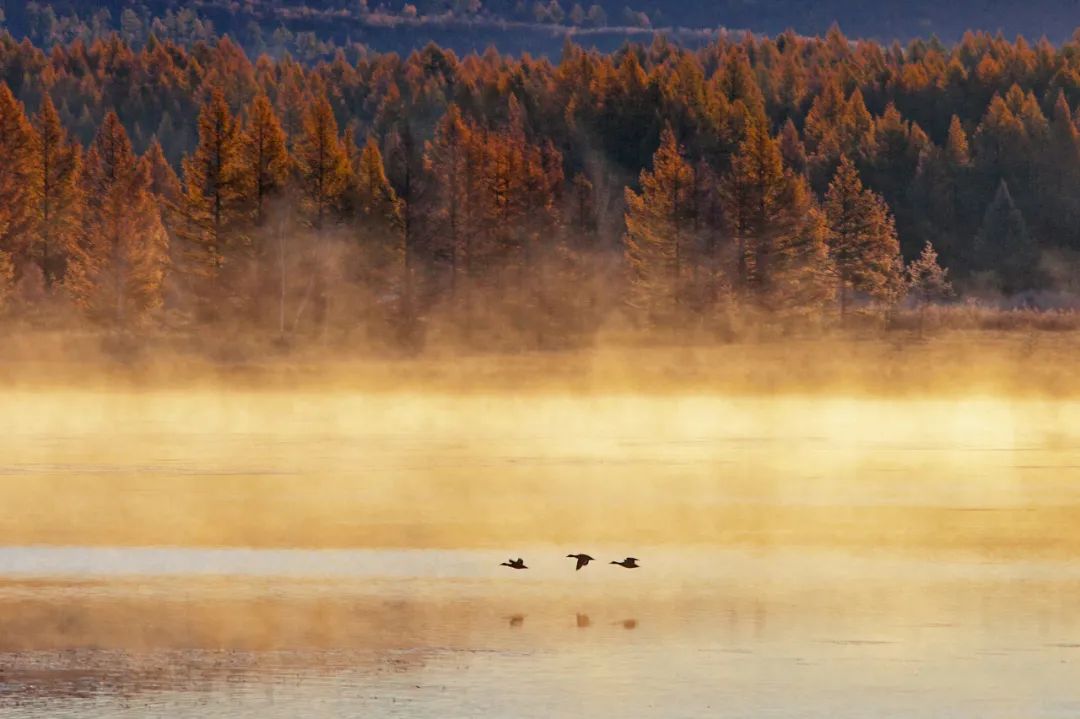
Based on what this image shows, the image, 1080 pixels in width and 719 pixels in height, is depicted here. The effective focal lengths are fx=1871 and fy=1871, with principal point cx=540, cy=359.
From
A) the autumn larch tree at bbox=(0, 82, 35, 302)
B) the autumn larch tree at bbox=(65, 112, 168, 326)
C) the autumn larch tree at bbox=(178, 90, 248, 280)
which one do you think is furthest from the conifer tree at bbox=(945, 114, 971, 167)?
the autumn larch tree at bbox=(0, 82, 35, 302)

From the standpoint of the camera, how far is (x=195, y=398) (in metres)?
46.3

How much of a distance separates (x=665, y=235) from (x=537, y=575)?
77880mm

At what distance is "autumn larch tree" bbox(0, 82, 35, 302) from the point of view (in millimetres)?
91688

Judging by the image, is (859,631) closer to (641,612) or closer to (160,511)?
(641,612)

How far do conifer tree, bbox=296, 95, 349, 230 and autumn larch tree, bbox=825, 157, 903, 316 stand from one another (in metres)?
26.5

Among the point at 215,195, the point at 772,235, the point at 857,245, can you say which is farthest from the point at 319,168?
the point at 857,245

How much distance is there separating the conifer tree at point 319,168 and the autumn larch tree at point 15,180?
1406cm

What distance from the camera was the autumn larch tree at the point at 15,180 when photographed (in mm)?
91688

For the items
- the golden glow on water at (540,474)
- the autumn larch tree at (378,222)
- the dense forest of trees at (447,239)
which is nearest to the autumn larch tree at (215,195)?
the dense forest of trees at (447,239)

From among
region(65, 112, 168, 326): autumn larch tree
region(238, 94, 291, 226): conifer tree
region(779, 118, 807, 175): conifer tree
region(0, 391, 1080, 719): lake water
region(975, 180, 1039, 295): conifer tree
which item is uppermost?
region(779, 118, 807, 175): conifer tree

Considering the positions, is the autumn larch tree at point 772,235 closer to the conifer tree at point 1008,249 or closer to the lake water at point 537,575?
the conifer tree at point 1008,249

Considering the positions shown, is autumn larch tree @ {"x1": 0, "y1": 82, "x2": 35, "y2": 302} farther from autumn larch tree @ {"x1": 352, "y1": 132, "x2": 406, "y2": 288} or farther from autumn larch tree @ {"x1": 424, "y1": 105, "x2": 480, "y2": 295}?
autumn larch tree @ {"x1": 424, "y1": 105, "x2": 480, "y2": 295}

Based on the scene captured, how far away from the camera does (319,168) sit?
90.1 meters

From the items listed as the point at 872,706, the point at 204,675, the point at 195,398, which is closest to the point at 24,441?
the point at 195,398
